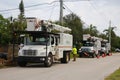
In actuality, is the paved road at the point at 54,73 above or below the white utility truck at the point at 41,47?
below

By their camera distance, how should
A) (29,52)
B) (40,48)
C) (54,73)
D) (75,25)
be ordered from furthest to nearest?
1. (75,25)
2. (40,48)
3. (29,52)
4. (54,73)

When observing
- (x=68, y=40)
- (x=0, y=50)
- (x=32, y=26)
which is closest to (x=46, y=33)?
(x=32, y=26)

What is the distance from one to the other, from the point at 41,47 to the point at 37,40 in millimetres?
1403

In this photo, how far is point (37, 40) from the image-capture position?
28234 mm

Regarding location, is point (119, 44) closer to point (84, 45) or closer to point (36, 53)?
point (84, 45)

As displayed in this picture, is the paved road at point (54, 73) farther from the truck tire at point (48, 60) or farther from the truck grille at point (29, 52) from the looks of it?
the truck grille at point (29, 52)

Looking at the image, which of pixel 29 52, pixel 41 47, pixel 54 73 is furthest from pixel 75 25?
pixel 54 73

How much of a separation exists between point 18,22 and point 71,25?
1601 inches

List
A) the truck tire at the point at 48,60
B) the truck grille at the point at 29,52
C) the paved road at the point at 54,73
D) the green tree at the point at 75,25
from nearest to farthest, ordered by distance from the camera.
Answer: the paved road at the point at 54,73 < the truck grille at the point at 29,52 < the truck tire at the point at 48,60 < the green tree at the point at 75,25

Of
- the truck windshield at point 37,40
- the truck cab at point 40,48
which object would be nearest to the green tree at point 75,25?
the truck cab at point 40,48

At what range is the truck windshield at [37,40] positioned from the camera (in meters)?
27.9

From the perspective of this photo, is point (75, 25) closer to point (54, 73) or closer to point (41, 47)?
point (41, 47)

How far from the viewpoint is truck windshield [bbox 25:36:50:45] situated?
91.5ft

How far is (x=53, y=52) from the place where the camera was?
28.5m
